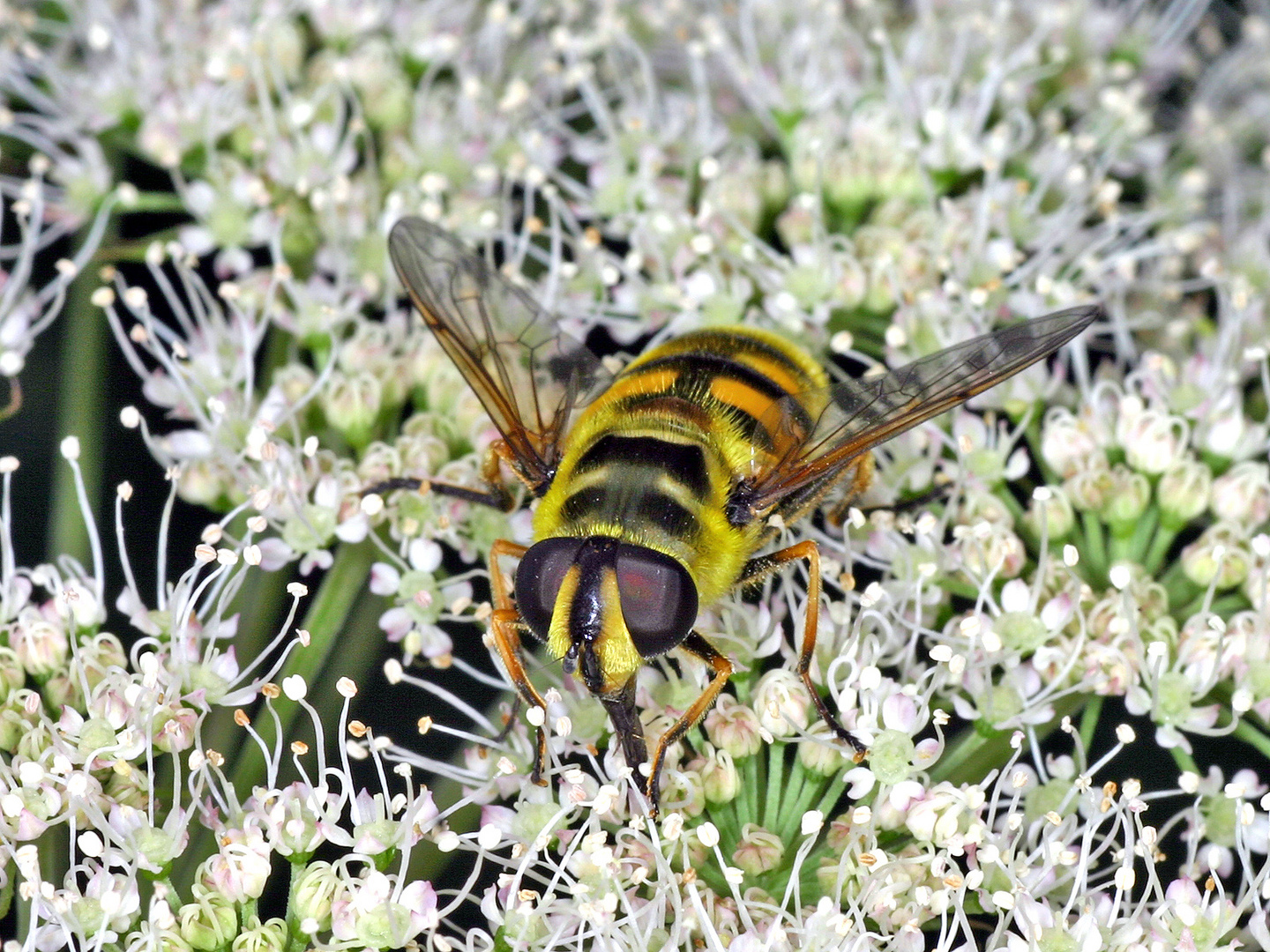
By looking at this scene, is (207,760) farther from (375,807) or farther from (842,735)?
(842,735)

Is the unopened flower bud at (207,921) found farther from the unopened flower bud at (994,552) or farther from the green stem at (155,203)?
the green stem at (155,203)

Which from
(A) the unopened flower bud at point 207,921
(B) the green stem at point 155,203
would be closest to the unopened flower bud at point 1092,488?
(A) the unopened flower bud at point 207,921

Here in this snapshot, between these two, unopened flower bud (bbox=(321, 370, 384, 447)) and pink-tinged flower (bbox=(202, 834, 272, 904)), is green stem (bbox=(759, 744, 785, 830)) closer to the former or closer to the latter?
pink-tinged flower (bbox=(202, 834, 272, 904))

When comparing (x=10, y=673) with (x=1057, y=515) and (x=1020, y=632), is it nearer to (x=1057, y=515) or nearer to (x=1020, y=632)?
(x=1020, y=632)

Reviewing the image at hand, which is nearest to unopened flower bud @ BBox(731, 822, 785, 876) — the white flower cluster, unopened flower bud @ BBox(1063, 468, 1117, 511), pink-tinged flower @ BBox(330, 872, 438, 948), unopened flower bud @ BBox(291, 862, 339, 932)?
the white flower cluster

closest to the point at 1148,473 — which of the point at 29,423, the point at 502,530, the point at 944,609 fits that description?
the point at 944,609
